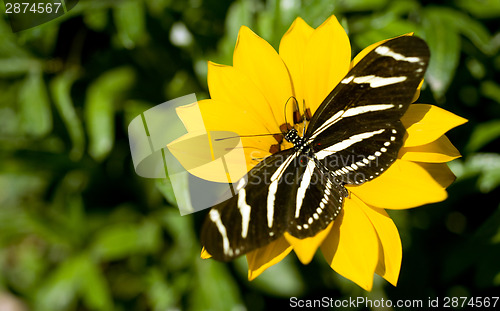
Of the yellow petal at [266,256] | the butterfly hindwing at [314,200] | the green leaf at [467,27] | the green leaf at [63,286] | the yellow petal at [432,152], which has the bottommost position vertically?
the green leaf at [63,286]

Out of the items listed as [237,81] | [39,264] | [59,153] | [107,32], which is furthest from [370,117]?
[39,264]

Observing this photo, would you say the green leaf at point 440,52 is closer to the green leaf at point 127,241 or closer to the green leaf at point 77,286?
the green leaf at point 127,241

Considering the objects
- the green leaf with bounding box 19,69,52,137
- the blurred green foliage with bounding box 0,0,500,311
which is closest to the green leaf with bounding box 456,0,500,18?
the blurred green foliage with bounding box 0,0,500,311

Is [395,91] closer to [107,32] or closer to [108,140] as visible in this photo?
[108,140]

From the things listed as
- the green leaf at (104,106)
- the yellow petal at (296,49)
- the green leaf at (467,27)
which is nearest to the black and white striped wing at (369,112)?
the yellow petal at (296,49)

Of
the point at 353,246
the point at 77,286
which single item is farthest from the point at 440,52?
the point at 77,286

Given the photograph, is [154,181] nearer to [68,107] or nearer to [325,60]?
[68,107]

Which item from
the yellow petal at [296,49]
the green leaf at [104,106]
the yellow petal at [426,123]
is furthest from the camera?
the green leaf at [104,106]
